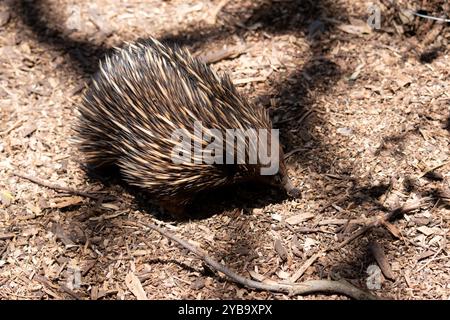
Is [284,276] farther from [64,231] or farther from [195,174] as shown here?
[64,231]

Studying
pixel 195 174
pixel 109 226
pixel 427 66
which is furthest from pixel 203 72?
pixel 427 66

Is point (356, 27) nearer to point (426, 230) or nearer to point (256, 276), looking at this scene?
point (426, 230)

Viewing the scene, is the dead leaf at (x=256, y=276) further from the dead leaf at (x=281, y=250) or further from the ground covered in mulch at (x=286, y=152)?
the dead leaf at (x=281, y=250)

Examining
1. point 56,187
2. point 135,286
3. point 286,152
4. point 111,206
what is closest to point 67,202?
point 56,187

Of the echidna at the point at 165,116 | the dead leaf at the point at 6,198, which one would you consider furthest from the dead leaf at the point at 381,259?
the dead leaf at the point at 6,198

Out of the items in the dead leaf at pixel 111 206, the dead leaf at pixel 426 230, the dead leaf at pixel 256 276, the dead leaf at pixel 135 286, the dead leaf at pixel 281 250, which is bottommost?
the dead leaf at pixel 135 286

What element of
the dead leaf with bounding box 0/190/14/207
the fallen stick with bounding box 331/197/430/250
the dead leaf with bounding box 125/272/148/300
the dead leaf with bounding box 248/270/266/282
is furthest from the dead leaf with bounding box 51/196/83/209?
the fallen stick with bounding box 331/197/430/250
